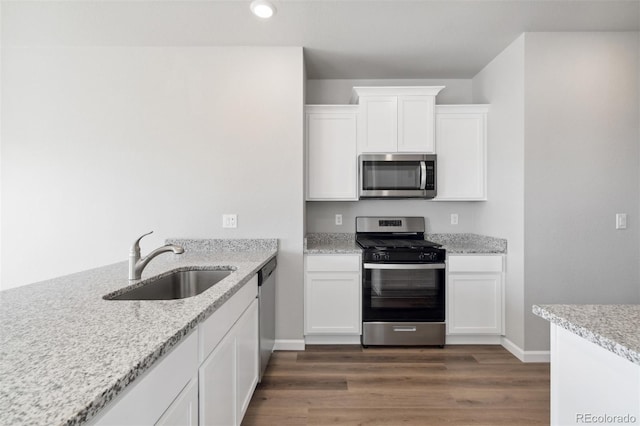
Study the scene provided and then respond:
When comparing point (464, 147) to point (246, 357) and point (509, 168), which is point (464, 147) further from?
point (246, 357)

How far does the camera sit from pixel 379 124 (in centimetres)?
285

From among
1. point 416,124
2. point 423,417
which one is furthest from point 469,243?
point 423,417

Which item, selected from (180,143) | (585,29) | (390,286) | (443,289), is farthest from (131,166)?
(585,29)

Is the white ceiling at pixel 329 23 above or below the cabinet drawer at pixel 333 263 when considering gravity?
above

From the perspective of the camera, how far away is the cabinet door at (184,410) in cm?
85

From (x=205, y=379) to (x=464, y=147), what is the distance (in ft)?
9.38

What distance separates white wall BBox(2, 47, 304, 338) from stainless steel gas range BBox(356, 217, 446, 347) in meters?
0.76

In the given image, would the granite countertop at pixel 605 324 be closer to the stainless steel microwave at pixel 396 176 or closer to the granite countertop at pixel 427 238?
the stainless steel microwave at pixel 396 176

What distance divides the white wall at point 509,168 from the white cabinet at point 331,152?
129 cm

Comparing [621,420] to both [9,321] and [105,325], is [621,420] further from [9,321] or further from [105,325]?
[9,321]

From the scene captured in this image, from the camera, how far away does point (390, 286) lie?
8.66 ft

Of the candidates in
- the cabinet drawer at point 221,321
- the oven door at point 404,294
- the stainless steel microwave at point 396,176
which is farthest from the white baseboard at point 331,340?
the stainless steel microwave at point 396,176

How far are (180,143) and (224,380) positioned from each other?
2015mm

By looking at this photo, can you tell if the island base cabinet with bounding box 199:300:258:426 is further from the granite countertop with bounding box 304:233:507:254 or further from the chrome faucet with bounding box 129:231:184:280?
the granite countertop with bounding box 304:233:507:254
